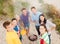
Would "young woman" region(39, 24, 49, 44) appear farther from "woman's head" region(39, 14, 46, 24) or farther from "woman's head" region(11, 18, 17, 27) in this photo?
"woman's head" region(11, 18, 17, 27)

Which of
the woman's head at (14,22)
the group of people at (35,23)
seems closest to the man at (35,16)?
the group of people at (35,23)

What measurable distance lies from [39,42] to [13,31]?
233mm

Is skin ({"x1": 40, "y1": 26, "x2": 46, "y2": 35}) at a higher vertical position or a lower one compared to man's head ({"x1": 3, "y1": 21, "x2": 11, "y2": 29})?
lower

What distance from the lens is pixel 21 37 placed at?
1.49 meters

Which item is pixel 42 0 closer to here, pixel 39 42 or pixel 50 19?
pixel 50 19

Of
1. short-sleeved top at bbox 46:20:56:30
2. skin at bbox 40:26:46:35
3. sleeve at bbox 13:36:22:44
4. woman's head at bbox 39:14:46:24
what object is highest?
woman's head at bbox 39:14:46:24

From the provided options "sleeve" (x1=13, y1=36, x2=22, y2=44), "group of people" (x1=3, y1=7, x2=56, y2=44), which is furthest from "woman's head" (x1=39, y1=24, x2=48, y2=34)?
"sleeve" (x1=13, y1=36, x2=22, y2=44)

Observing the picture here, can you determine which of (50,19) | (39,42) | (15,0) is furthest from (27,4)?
(39,42)

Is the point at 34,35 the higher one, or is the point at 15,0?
the point at 15,0

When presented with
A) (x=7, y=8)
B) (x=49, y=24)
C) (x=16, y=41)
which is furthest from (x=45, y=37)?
(x=7, y=8)

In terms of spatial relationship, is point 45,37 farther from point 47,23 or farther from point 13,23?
point 13,23

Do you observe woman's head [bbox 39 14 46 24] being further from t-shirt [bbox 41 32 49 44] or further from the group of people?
t-shirt [bbox 41 32 49 44]

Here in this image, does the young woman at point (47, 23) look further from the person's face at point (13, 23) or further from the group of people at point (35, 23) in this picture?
the person's face at point (13, 23)

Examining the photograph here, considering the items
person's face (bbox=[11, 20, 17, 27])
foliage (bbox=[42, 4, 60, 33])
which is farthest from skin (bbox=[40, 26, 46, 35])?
person's face (bbox=[11, 20, 17, 27])
